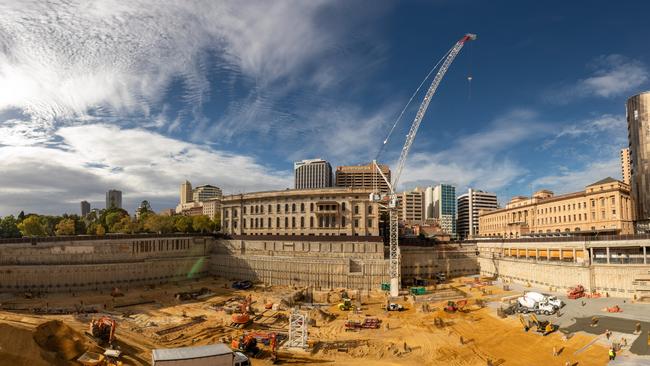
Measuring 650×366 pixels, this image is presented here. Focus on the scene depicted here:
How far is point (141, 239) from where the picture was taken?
8212 cm

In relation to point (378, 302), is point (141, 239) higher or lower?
higher

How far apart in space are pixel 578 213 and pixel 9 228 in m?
188

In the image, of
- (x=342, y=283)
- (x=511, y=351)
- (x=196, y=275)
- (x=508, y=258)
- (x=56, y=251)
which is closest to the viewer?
(x=511, y=351)

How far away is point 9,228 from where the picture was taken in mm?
131250

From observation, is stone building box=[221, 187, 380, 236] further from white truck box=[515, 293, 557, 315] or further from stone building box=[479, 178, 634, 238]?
stone building box=[479, 178, 634, 238]

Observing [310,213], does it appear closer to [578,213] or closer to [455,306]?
[455,306]

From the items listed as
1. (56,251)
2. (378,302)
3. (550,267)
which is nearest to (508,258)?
(550,267)

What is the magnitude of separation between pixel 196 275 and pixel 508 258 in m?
71.9

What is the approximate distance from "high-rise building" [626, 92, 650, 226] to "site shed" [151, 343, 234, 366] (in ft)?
311

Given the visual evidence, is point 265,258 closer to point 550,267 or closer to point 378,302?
point 378,302

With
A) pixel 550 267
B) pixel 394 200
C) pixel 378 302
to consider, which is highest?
pixel 394 200

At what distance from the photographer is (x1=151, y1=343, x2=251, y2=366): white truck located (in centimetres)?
2794

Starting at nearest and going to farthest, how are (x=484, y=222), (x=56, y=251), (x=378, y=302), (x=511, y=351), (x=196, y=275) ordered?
(x=511, y=351) → (x=378, y=302) → (x=56, y=251) → (x=196, y=275) → (x=484, y=222)

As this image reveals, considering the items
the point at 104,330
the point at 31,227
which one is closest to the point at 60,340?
the point at 104,330
